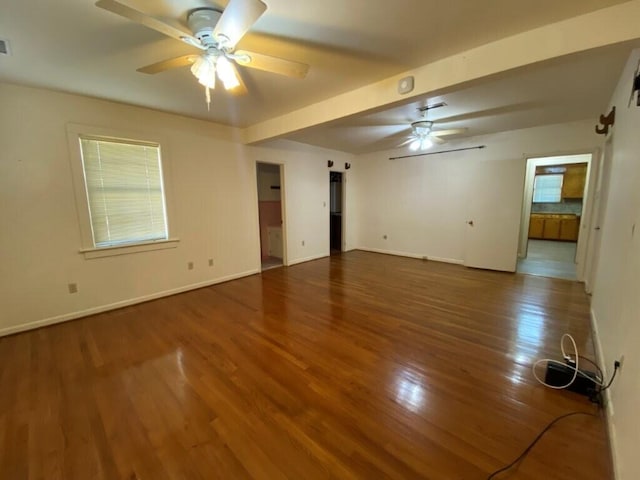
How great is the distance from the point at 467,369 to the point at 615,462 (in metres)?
0.85

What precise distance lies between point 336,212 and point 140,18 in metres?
6.02

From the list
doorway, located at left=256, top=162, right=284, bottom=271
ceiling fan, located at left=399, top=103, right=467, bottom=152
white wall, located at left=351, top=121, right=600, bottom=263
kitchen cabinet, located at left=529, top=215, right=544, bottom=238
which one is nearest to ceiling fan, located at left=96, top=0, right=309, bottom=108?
ceiling fan, located at left=399, top=103, right=467, bottom=152

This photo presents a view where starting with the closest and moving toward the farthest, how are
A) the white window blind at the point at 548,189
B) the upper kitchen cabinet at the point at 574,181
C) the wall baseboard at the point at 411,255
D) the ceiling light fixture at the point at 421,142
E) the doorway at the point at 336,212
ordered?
1. the ceiling light fixture at the point at 421,142
2. the wall baseboard at the point at 411,255
3. the doorway at the point at 336,212
4. the upper kitchen cabinet at the point at 574,181
5. the white window blind at the point at 548,189

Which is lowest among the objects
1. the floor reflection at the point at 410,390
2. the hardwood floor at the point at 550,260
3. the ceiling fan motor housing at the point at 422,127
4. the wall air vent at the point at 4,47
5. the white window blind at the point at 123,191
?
the floor reflection at the point at 410,390

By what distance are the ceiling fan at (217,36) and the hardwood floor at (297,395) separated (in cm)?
228

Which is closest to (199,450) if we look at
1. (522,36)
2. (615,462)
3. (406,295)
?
(615,462)

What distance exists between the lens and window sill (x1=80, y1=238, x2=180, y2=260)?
3197mm

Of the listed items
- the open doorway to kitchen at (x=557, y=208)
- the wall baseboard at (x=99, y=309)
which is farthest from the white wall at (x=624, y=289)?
the wall baseboard at (x=99, y=309)

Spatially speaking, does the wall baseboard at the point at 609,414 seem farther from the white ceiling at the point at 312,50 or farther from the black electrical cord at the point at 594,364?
the white ceiling at the point at 312,50

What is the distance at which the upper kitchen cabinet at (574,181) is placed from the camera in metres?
7.95

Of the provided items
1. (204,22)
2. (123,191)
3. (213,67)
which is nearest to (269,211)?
(123,191)

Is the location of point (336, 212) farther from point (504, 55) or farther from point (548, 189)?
point (548, 189)

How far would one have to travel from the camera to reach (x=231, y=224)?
4.55 m

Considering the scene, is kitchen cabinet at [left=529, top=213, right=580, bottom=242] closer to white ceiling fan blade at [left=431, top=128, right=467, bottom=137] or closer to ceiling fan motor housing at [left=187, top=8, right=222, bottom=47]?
white ceiling fan blade at [left=431, top=128, right=467, bottom=137]
